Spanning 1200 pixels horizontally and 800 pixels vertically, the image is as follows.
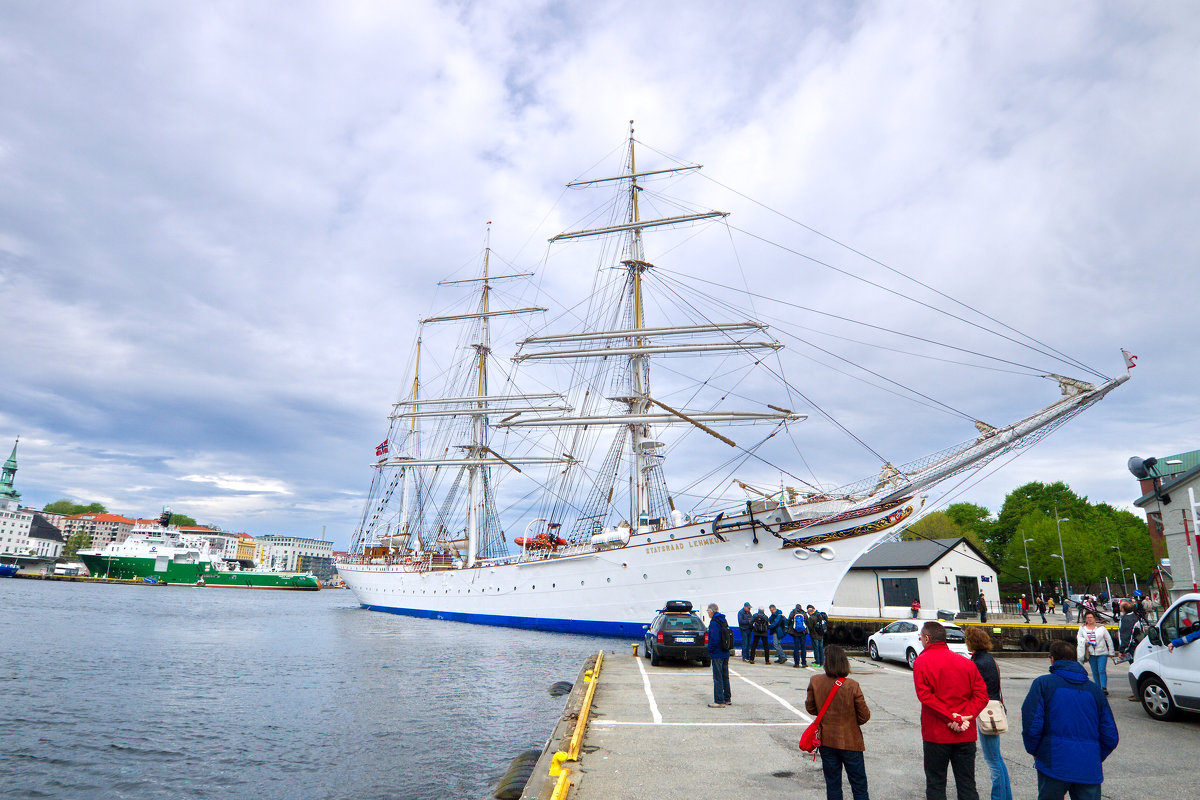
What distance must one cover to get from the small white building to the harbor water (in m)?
16.7

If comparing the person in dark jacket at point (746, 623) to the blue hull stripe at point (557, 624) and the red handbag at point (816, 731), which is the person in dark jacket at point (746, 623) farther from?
the red handbag at point (816, 731)

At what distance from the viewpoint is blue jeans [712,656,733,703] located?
1109 cm

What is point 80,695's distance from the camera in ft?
55.5

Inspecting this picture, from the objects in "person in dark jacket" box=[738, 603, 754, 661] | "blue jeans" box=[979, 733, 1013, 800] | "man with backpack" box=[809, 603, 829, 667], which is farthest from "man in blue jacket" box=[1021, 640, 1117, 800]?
"person in dark jacket" box=[738, 603, 754, 661]

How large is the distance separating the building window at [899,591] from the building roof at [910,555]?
2.32 feet

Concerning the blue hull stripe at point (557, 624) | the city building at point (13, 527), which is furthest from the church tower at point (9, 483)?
the blue hull stripe at point (557, 624)

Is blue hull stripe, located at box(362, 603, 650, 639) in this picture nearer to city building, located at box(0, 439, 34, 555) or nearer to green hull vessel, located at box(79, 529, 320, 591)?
green hull vessel, located at box(79, 529, 320, 591)

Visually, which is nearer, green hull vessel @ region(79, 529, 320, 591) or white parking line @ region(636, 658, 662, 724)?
white parking line @ region(636, 658, 662, 724)

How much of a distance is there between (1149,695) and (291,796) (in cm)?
1301

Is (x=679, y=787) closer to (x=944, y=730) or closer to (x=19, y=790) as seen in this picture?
(x=944, y=730)

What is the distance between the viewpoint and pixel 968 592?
3862 cm

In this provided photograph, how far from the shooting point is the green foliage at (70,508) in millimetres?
189375

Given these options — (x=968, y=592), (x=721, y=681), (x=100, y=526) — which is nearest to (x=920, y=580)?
(x=968, y=592)

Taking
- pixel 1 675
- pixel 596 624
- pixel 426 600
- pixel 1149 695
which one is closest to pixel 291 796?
pixel 1149 695
